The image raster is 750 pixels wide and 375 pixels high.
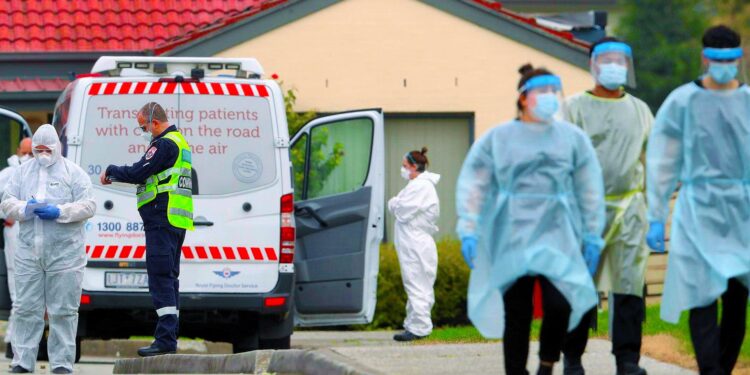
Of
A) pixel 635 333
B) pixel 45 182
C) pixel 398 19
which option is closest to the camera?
pixel 635 333

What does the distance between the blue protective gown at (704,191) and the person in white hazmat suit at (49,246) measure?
450 cm

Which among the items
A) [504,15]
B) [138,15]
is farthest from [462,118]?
[138,15]

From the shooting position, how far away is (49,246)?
37.3 feet

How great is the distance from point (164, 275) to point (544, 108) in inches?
157

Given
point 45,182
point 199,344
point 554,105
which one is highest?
point 554,105

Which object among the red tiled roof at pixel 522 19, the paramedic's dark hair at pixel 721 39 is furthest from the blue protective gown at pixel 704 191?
the red tiled roof at pixel 522 19

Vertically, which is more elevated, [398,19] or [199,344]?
[398,19]

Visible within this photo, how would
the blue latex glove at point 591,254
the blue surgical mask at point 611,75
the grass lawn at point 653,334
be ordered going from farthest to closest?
the grass lawn at point 653,334 < the blue surgical mask at point 611,75 < the blue latex glove at point 591,254

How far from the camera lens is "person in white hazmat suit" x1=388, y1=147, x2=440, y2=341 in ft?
48.8

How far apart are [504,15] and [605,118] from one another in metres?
10.3

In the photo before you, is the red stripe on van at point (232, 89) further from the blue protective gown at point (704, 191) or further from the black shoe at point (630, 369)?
the blue protective gown at point (704, 191)

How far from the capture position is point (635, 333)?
8945mm

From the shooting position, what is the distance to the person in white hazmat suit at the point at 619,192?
8977 mm

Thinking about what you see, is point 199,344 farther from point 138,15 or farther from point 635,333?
point 635,333
